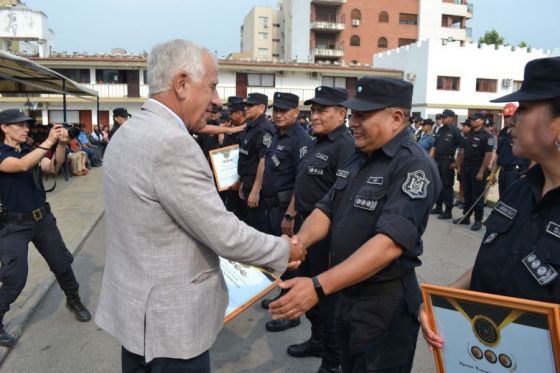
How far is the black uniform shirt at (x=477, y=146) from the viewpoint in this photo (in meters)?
8.29

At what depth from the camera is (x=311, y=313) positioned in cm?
361

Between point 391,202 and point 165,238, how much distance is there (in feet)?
3.31

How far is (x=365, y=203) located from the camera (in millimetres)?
2156

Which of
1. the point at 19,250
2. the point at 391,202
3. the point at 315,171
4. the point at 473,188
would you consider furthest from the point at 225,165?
the point at 473,188

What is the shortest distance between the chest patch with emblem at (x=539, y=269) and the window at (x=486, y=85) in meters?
35.2

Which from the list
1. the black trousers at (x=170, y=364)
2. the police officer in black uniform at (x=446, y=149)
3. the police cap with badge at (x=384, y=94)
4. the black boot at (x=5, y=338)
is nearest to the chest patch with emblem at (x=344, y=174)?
the police cap with badge at (x=384, y=94)

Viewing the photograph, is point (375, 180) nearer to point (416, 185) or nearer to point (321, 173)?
point (416, 185)

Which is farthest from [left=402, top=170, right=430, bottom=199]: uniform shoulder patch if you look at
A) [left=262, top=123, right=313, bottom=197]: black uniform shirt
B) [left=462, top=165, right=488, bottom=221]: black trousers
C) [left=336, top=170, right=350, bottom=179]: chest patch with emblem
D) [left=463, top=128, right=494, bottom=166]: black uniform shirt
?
[left=463, top=128, right=494, bottom=166]: black uniform shirt

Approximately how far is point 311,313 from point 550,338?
2.46 meters

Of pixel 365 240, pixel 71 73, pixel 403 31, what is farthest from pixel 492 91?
pixel 365 240

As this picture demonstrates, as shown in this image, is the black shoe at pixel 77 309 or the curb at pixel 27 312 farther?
the black shoe at pixel 77 309

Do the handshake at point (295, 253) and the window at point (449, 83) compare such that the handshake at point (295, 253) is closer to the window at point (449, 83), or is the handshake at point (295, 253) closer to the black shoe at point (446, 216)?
the black shoe at point (446, 216)

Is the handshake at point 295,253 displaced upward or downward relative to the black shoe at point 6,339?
upward

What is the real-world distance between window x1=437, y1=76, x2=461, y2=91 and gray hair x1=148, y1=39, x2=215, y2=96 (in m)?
33.1
